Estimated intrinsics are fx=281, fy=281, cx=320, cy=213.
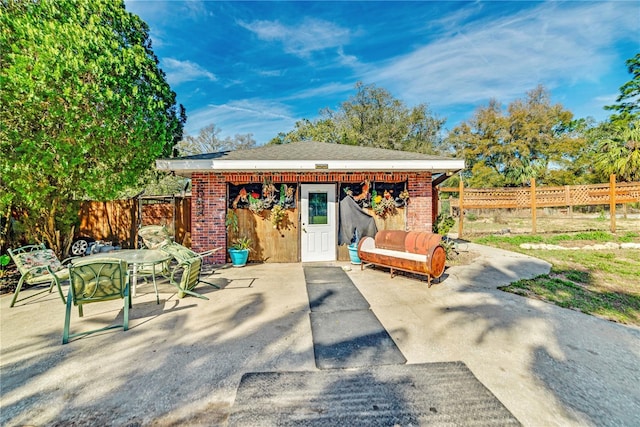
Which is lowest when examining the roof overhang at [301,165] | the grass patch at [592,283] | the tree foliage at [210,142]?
the grass patch at [592,283]

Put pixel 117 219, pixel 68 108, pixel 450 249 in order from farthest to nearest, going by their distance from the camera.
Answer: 1. pixel 117 219
2. pixel 450 249
3. pixel 68 108

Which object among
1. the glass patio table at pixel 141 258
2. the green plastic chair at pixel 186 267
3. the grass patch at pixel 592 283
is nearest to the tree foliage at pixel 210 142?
the glass patio table at pixel 141 258

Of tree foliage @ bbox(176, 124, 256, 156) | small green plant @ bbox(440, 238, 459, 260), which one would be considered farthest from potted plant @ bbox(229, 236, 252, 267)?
tree foliage @ bbox(176, 124, 256, 156)

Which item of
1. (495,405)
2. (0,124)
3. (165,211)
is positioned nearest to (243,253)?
(165,211)

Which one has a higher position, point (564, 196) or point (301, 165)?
point (301, 165)

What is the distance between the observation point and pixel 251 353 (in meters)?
2.88

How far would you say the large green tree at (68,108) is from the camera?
462 cm

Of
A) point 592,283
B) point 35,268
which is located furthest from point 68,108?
point 592,283

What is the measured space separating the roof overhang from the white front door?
0.66 metres

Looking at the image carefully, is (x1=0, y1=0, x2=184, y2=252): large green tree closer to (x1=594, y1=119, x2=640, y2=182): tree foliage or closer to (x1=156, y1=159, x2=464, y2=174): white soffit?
(x1=156, y1=159, x2=464, y2=174): white soffit

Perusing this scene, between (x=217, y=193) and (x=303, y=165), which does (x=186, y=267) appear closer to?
(x=217, y=193)

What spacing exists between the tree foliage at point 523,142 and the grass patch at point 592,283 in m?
18.1

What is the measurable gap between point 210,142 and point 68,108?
77.6 ft

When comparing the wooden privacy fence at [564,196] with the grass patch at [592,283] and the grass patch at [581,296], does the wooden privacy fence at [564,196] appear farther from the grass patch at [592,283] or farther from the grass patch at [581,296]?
the grass patch at [581,296]
